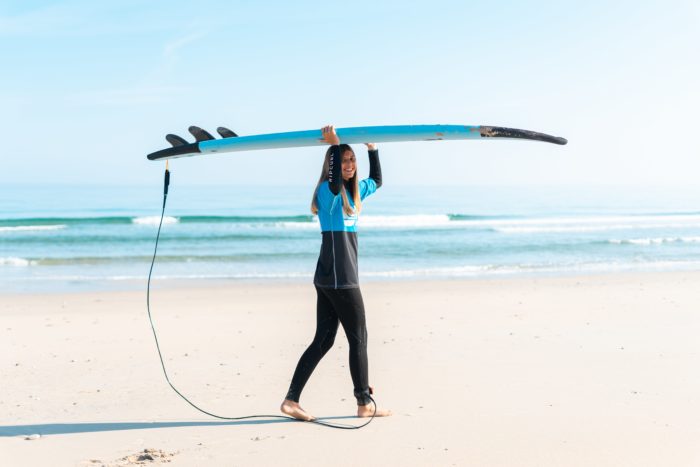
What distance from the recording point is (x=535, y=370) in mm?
5770

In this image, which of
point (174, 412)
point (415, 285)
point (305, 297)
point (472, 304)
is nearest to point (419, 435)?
point (174, 412)

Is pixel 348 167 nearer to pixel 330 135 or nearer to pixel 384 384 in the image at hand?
pixel 330 135

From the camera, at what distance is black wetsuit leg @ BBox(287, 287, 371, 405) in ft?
14.3

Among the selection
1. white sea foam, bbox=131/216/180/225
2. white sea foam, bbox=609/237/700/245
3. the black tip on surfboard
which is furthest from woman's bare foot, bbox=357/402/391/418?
white sea foam, bbox=131/216/180/225

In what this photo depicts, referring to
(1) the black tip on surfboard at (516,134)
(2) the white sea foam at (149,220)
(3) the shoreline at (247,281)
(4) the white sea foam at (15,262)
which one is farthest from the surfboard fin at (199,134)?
(2) the white sea foam at (149,220)

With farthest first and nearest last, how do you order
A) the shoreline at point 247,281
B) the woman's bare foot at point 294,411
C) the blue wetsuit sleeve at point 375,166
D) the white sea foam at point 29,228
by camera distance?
the white sea foam at point 29,228
the shoreline at point 247,281
the blue wetsuit sleeve at point 375,166
the woman's bare foot at point 294,411

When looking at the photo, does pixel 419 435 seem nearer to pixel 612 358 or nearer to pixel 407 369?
pixel 407 369

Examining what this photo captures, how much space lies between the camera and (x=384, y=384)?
549 centimetres

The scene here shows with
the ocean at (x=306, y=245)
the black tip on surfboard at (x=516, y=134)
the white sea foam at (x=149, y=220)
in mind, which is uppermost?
the black tip on surfboard at (x=516, y=134)

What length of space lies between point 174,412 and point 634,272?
12.2 meters

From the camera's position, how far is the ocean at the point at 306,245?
50.9ft

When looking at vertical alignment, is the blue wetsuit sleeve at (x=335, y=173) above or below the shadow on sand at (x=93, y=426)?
above

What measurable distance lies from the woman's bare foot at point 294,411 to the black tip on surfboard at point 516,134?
203 centimetres

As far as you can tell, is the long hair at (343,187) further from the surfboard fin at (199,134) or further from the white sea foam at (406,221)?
the white sea foam at (406,221)
